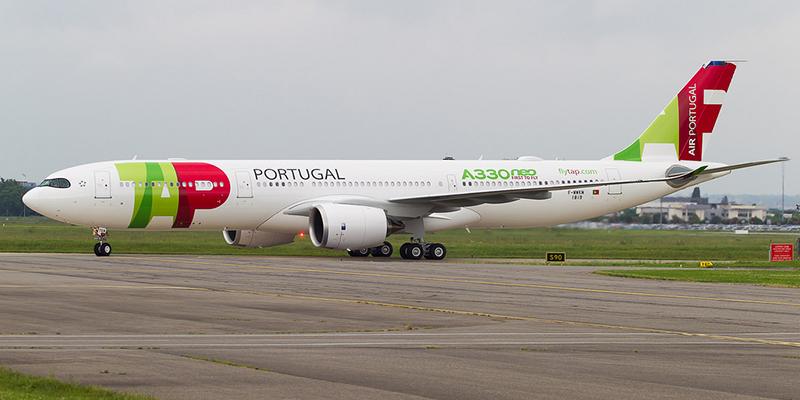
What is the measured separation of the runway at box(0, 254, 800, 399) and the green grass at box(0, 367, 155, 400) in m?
0.35

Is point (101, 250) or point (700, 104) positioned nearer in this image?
point (101, 250)

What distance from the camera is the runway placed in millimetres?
9008

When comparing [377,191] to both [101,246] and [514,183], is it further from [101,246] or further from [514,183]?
[101,246]

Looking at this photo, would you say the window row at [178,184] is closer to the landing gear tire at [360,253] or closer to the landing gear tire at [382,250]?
the landing gear tire at [360,253]

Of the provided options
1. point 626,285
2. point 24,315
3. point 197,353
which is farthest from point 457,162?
point 197,353

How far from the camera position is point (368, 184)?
117 feet

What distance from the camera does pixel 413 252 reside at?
116 ft

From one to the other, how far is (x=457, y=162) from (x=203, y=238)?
19.3m

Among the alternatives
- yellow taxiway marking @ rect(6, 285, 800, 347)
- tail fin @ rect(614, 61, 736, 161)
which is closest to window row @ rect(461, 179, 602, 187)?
tail fin @ rect(614, 61, 736, 161)

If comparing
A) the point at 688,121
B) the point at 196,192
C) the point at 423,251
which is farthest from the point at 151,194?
the point at 688,121

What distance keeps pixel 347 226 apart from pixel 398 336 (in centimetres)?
1966

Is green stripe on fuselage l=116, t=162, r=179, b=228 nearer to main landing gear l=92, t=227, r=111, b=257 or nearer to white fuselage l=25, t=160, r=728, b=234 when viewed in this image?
white fuselage l=25, t=160, r=728, b=234

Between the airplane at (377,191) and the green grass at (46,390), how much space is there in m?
23.7

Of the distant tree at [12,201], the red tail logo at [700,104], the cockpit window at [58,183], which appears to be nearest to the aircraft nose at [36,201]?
the cockpit window at [58,183]
